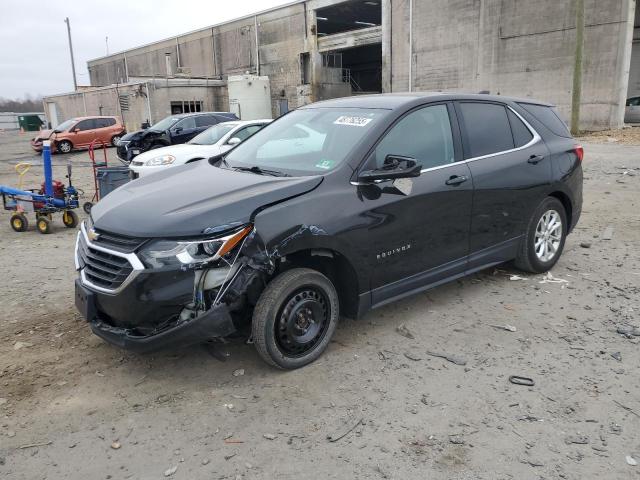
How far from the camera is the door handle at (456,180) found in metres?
4.14

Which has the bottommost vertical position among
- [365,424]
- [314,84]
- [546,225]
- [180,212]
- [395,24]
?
[365,424]

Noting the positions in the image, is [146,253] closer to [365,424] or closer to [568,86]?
[365,424]

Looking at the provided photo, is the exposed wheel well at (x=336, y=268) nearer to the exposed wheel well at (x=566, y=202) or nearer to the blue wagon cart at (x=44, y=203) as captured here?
the exposed wheel well at (x=566, y=202)

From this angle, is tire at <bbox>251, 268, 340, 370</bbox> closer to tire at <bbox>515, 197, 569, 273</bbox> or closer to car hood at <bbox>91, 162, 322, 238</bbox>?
car hood at <bbox>91, 162, 322, 238</bbox>

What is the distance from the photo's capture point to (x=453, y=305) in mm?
4590

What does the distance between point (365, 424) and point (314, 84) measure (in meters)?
35.3

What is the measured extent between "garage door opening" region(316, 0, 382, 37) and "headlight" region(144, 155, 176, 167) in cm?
2533

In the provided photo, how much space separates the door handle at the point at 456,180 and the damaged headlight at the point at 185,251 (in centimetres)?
195

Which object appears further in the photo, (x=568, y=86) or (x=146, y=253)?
(x=568, y=86)

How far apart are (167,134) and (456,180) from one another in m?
15.0

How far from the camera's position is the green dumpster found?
49.1 m

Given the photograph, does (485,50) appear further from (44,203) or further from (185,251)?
(185,251)

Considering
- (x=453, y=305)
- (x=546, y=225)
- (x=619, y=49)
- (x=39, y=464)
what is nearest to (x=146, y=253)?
(x=39, y=464)

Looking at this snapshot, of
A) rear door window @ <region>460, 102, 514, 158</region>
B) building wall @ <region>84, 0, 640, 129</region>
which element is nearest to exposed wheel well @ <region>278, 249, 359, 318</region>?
rear door window @ <region>460, 102, 514, 158</region>
